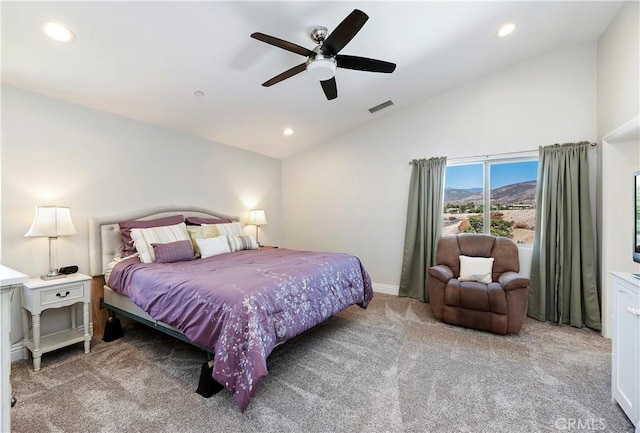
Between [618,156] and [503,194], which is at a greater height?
[618,156]

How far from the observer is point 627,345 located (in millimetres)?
1715

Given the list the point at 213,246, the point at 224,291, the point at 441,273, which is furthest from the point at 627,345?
the point at 213,246

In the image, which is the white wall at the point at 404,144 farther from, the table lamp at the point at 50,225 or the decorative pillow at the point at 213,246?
the table lamp at the point at 50,225

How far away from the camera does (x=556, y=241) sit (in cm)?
330

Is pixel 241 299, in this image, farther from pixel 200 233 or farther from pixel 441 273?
pixel 441 273

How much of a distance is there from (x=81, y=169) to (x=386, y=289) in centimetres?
423

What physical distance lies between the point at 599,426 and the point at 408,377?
1104 millimetres

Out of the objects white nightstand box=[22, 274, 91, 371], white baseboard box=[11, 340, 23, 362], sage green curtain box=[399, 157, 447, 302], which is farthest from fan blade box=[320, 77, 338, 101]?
white baseboard box=[11, 340, 23, 362]

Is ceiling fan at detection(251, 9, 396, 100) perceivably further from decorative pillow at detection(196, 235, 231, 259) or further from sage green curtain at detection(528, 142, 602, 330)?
sage green curtain at detection(528, 142, 602, 330)

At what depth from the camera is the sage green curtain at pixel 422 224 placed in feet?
13.1

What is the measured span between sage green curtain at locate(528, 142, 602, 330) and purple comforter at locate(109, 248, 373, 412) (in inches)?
89.6

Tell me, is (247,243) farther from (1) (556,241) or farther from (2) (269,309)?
(1) (556,241)

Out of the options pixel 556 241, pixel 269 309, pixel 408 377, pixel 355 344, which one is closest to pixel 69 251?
pixel 269 309

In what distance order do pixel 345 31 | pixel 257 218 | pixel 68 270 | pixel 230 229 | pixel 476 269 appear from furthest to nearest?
pixel 257 218 → pixel 230 229 → pixel 476 269 → pixel 68 270 → pixel 345 31
